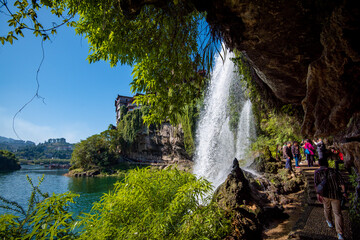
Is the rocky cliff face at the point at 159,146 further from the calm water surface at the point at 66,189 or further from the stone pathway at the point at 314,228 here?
the stone pathway at the point at 314,228

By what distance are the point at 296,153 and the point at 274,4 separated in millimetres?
10567

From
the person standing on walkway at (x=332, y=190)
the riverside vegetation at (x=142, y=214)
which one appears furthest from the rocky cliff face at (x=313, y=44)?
the riverside vegetation at (x=142, y=214)

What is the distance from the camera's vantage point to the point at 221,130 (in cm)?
1923

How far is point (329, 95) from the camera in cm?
236

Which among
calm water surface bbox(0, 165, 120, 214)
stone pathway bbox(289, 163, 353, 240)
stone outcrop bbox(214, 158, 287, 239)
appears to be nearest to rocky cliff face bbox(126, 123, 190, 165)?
calm water surface bbox(0, 165, 120, 214)

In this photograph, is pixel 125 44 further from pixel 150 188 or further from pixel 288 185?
pixel 288 185

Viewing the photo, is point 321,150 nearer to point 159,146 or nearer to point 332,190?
point 332,190

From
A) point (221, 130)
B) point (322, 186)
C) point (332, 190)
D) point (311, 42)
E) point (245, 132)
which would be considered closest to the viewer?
point (311, 42)

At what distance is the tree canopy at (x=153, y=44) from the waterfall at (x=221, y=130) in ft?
41.4

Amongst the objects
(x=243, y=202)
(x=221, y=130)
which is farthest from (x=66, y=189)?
(x=243, y=202)

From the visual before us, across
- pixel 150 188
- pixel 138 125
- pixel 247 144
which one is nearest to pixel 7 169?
pixel 138 125

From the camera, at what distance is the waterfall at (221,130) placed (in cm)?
1645

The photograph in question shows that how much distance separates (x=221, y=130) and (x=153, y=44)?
1695 centimetres

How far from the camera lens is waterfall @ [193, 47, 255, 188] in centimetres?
1645
